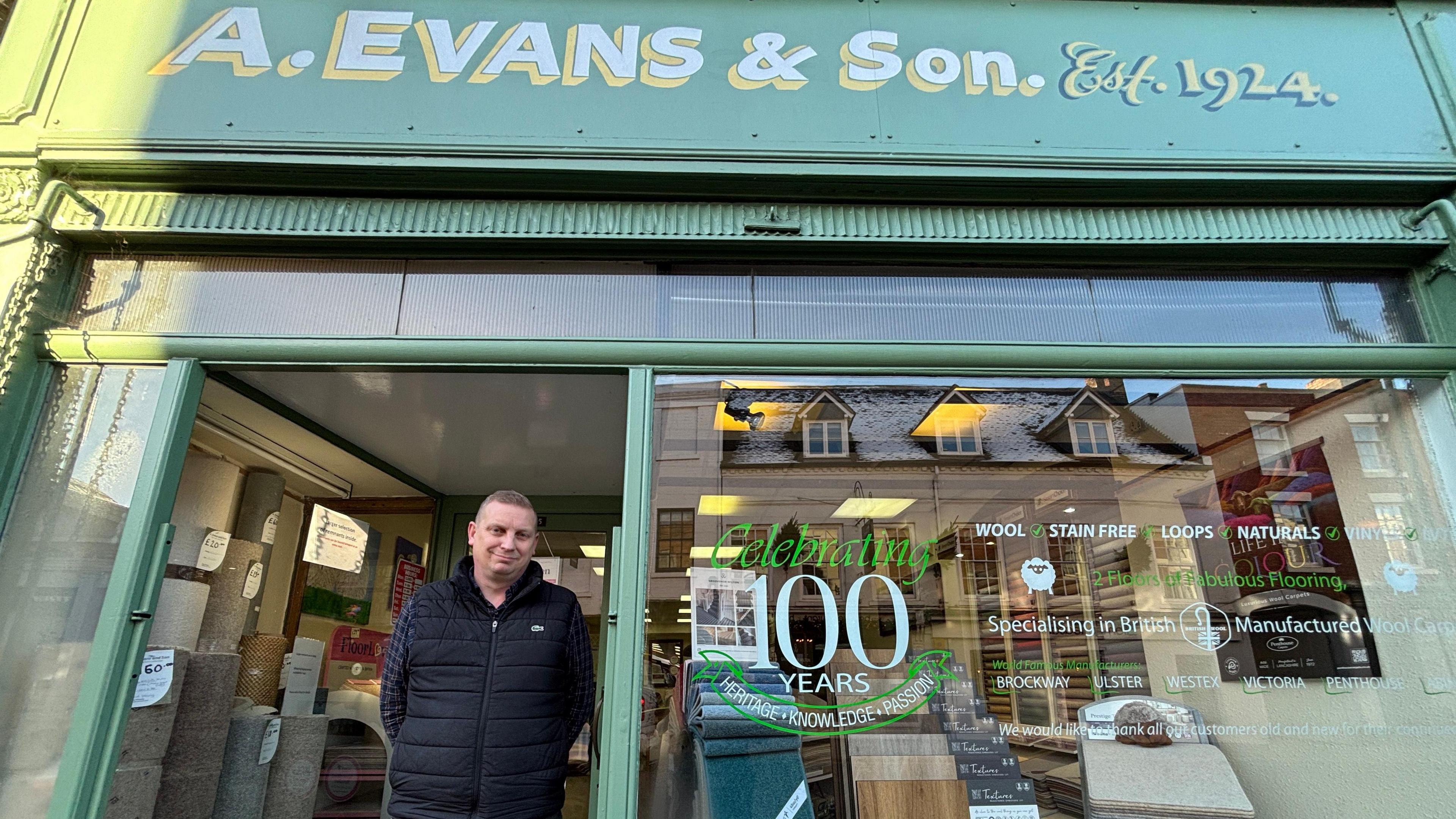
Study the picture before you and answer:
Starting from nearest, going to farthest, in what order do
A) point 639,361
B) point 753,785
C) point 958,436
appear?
point 753,785
point 639,361
point 958,436

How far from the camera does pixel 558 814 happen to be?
7.66 feet

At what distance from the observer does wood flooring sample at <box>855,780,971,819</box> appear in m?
2.62

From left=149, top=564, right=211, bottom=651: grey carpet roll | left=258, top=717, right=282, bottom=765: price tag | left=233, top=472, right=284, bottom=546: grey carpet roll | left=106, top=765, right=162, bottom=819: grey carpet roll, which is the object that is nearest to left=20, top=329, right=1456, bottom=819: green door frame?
left=106, top=765, right=162, bottom=819: grey carpet roll

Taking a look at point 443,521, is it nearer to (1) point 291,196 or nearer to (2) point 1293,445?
(1) point 291,196

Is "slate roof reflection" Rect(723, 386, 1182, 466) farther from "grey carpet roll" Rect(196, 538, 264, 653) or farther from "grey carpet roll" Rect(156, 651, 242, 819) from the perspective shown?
"grey carpet roll" Rect(196, 538, 264, 653)

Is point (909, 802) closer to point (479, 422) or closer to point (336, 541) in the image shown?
point (479, 422)

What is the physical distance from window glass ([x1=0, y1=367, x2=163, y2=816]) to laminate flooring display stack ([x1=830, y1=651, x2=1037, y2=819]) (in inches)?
92.2

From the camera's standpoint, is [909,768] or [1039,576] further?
[1039,576]

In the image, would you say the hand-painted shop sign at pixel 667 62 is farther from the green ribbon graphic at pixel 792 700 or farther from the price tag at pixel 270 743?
the price tag at pixel 270 743

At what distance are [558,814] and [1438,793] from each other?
109 inches

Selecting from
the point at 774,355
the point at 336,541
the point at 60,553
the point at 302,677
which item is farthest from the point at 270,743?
the point at 774,355

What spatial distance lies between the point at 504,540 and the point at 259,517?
2.69 meters

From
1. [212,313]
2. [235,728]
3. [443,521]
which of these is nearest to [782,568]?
[212,313]

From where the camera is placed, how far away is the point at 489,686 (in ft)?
7.47
